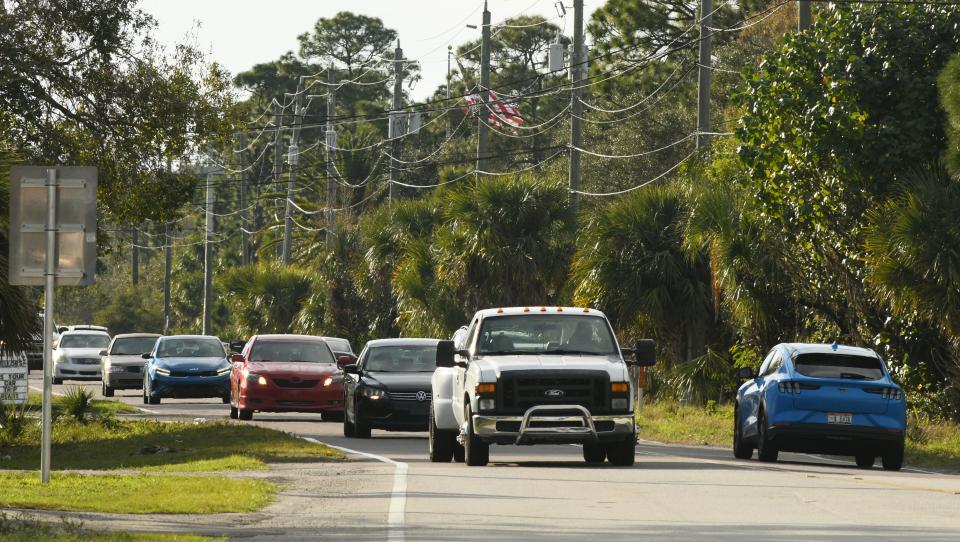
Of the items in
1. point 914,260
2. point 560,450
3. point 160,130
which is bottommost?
point 560,450

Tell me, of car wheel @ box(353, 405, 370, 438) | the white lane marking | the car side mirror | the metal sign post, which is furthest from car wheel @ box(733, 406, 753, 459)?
the metal sign post

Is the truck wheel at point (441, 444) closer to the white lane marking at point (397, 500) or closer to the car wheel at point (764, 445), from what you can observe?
the white lane marking at point (397, 500)

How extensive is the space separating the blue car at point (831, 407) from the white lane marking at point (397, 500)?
4704mm

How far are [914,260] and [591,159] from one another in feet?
147

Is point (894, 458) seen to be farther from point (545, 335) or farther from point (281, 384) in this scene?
point (281, 384)

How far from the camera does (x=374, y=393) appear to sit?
2858 cm

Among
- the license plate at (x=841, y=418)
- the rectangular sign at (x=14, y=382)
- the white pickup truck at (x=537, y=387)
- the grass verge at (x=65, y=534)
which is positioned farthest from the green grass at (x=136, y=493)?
the rectangular sign at (x=14, y=382)

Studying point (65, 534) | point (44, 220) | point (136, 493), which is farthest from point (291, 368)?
point (65, 534)

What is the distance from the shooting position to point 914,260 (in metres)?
27.1

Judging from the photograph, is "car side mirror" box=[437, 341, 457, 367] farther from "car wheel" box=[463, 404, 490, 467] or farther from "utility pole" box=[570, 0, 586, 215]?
"utility pole" box=[570, 0, 586, 215]

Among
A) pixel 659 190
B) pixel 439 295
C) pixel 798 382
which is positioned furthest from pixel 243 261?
pixel 798 382

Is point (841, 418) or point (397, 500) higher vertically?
point (841, 418)

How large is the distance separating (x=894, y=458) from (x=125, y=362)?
94.2 ft

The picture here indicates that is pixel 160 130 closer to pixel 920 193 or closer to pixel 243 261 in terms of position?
pixel 920 193
